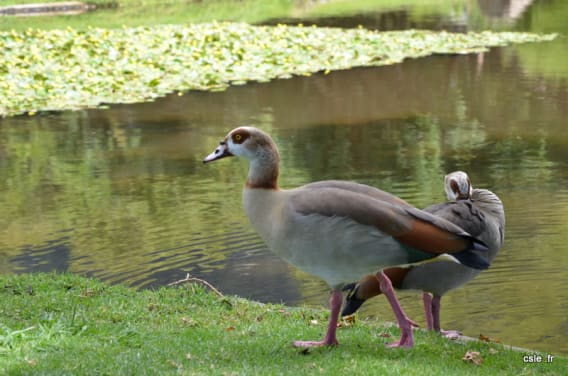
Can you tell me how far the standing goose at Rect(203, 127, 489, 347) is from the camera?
5461mm

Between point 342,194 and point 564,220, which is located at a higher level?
point 342,194

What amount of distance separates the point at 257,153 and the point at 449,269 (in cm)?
137

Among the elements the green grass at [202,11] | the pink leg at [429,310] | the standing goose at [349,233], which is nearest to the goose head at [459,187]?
the pink leg at [429,310]

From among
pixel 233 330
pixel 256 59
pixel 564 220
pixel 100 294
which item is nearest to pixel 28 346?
pixel 233 330

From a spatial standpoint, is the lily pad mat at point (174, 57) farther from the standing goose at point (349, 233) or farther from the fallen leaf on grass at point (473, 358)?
the fallen leaf on grass at point (473, 358)

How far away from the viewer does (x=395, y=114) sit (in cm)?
1612

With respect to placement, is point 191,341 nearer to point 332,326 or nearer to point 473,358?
point 332,326

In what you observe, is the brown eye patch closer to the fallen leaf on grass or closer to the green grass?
the fallen leaf on grass

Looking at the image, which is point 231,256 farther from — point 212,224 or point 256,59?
point 256,59

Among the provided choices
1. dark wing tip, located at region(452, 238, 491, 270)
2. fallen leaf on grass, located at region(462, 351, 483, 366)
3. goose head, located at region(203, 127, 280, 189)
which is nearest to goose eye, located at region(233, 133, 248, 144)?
goose head, located at region(203, 127, 280, 189)

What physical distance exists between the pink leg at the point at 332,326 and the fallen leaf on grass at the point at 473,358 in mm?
→ 732

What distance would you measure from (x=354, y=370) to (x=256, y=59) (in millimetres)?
16131

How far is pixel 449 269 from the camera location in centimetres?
611

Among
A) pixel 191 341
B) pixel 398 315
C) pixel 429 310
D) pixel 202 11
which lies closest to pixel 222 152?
pixel 191 341
